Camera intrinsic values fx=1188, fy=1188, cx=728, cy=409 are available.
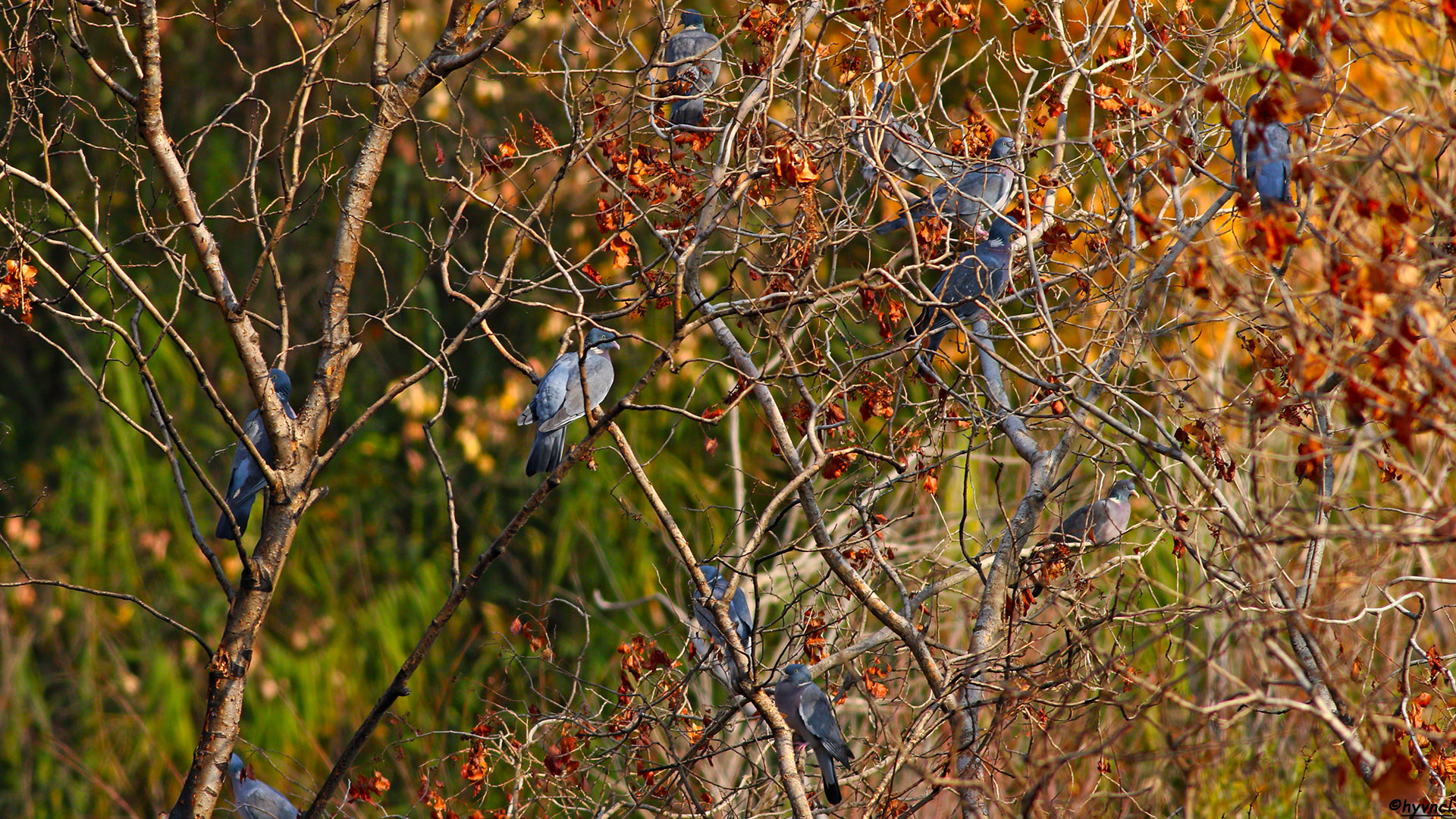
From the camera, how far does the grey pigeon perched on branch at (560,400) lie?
13.1 feet

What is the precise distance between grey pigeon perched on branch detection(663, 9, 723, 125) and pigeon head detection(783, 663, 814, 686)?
5.25 ft

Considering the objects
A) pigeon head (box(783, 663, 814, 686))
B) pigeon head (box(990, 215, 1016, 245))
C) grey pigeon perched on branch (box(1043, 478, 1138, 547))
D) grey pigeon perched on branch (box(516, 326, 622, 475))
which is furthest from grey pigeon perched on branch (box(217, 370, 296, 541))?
grey pigeon perched on branch (box(1043, 478, 1138, 547))

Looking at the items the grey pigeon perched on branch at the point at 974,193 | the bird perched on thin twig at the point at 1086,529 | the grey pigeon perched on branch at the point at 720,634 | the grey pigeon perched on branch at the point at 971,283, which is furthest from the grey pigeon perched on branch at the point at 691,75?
the bird perched on thin twig at the point at 1086,529

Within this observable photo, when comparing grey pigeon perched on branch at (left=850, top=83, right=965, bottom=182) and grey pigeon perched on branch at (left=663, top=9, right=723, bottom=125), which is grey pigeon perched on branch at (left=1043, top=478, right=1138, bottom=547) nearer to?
grey pigeon perched on branch at (left=850, top=83, right=965, bottom=182)

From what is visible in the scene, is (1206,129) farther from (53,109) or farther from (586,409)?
(53,109)

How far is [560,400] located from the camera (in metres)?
3.97

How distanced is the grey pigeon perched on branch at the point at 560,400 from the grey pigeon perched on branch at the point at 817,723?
1.14 m

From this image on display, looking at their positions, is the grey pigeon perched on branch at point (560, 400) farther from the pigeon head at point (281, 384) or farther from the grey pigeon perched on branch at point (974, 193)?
the grey pigeon perched on branch at point (974, 193)

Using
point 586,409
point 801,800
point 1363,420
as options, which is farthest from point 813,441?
point 1363,420

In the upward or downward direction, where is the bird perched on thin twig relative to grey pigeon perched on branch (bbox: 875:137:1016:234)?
downward

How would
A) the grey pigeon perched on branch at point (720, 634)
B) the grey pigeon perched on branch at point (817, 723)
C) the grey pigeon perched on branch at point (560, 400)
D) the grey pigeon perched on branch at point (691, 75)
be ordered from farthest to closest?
1. the grey pigeon perched on branch at point (560, 400)
2. the grey pigeon perched on branch at point (817, 723)
3. the grey pigeon perched on branch at point (691, 75)
4. the grey pigeon perched on branch at point (720, 634)

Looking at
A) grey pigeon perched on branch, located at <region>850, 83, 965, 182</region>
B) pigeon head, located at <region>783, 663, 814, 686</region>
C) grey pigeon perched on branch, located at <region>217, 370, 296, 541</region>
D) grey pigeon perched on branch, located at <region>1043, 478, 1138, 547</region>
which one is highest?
grey pigeon perched on branch, located at <region>850, 83, 965, 182</region>

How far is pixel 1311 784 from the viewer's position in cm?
529

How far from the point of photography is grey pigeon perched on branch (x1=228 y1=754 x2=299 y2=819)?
14.0 ft
